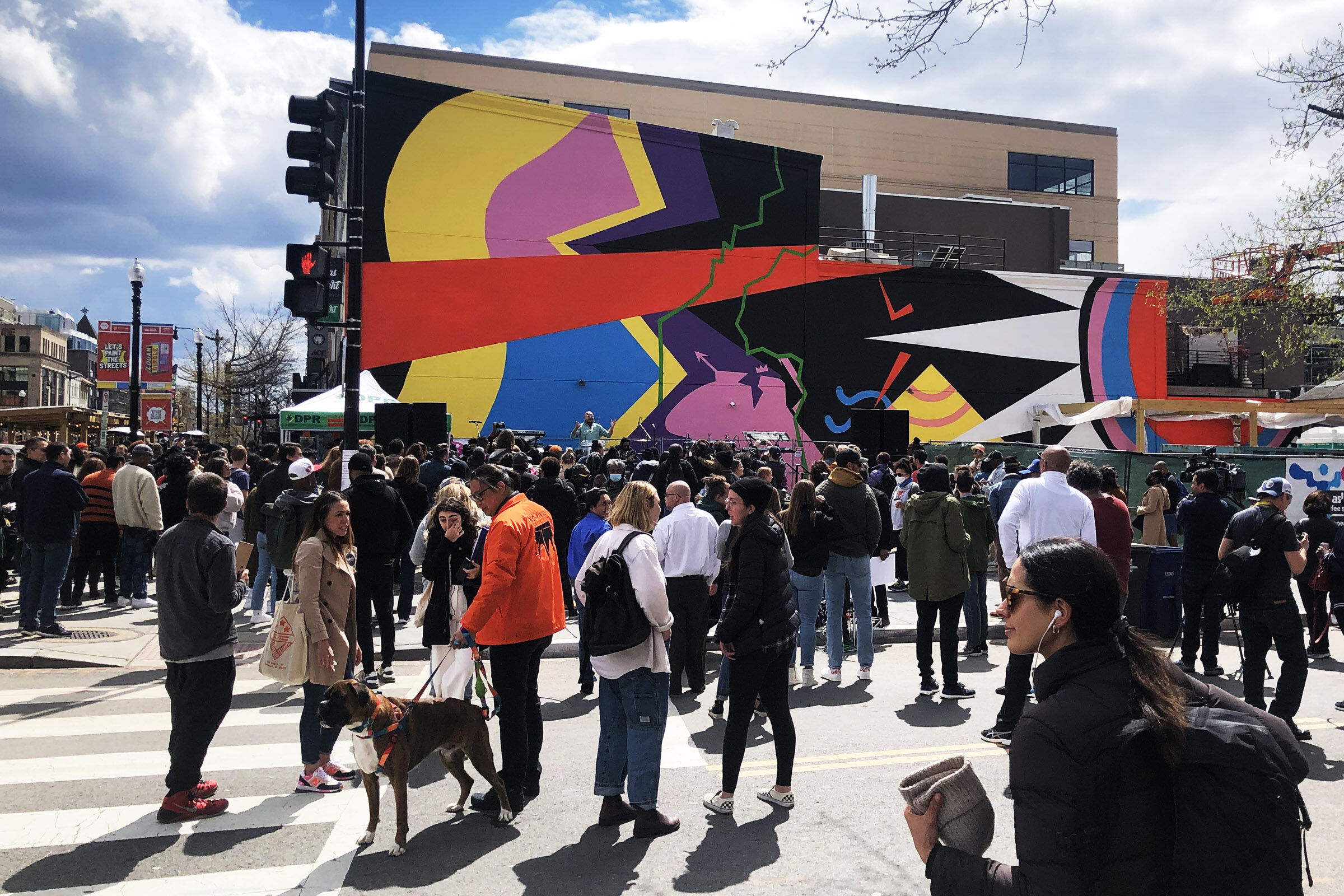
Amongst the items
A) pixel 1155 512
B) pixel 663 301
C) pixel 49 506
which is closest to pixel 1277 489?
pixel 1155 512

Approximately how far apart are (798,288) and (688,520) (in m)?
19.6

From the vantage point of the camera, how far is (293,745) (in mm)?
6477

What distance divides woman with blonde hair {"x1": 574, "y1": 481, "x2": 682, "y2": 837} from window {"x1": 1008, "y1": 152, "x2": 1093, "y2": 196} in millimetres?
47201

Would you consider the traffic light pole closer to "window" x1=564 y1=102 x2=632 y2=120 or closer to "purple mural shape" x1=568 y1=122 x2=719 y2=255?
"purple mural shape" x1=568 y1=122 x2=719 y2=255

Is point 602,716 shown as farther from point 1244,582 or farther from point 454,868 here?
point 1244,582

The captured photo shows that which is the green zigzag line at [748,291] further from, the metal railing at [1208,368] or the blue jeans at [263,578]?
the metal railing at [1208,368]

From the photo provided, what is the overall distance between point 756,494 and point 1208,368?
38.3 metres

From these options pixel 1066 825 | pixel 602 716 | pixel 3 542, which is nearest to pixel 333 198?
pixel 3 542

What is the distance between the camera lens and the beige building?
39.1 m

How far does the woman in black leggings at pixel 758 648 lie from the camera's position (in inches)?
208

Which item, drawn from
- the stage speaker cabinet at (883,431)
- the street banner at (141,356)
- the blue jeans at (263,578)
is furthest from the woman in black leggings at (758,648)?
the street banner at (141,356)

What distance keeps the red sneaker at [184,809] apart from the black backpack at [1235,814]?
506 centimetres

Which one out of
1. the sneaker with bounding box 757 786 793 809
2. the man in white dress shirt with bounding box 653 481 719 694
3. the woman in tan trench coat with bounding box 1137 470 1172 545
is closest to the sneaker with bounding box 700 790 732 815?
the sneaker with bounding box 757 786 793 809

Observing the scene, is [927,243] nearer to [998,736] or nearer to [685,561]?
[685,561]
